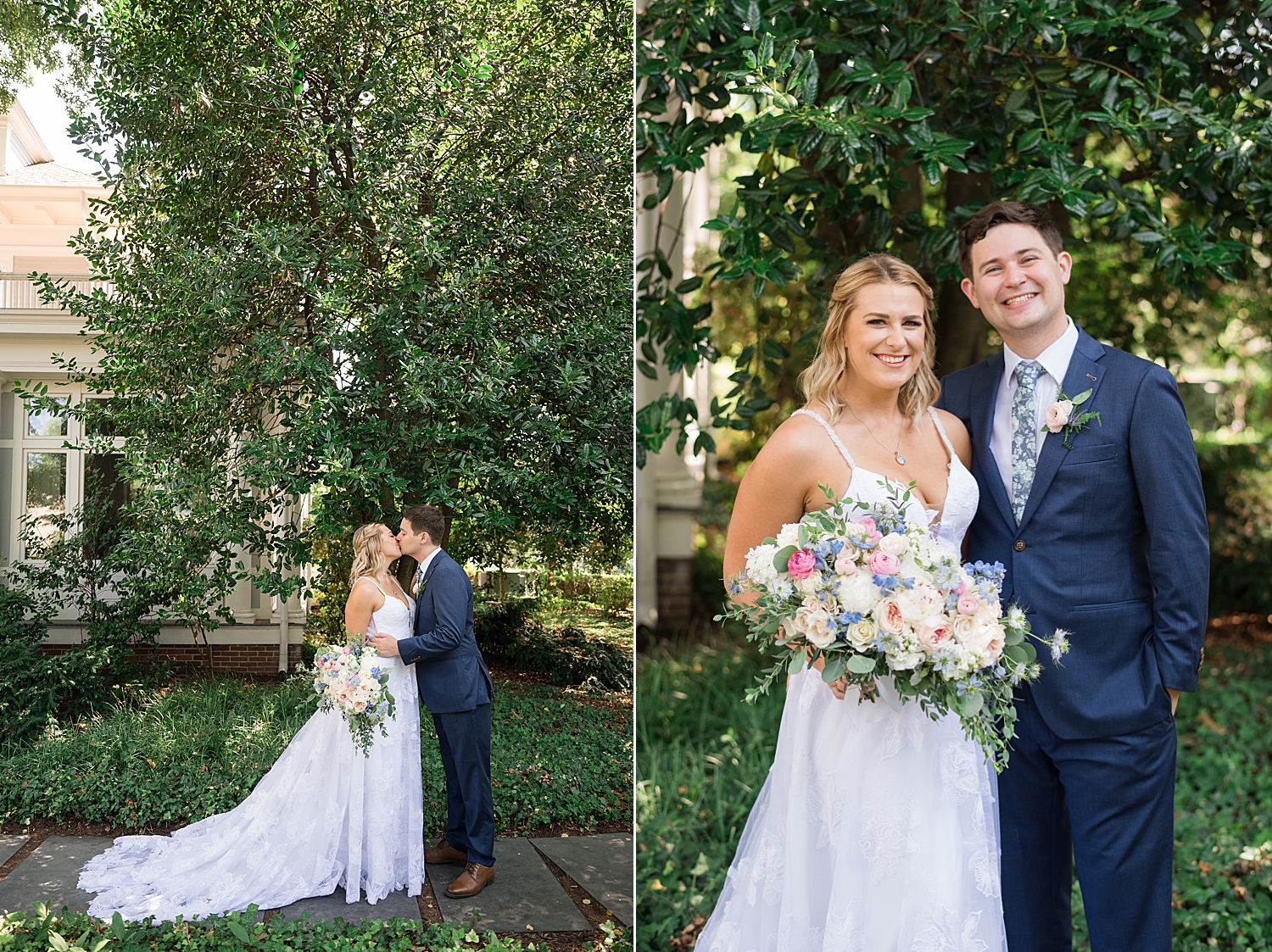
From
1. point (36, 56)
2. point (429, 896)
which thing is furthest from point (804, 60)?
point (429, 896)

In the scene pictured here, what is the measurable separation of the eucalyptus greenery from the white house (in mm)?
1681

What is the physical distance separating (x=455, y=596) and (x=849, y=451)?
1174 mm

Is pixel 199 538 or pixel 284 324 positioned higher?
pixel 284 324

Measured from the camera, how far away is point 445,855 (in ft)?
8.52

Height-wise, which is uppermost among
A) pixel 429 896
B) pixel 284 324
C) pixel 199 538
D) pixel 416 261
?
pixel 416 261

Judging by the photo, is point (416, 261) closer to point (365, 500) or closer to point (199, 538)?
point (365, 500)

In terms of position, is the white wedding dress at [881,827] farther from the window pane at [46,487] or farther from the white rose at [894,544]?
the window pane at [46,487]

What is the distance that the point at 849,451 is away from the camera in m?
2.18

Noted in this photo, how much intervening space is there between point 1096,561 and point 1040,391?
1.48 ft

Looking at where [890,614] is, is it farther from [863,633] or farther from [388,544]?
[388,544]

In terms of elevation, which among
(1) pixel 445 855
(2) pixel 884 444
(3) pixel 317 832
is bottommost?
(1) pixel 445 855

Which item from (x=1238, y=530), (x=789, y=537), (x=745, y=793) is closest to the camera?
(x=789, y=537)

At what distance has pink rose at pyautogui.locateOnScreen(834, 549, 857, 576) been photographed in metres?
1.87

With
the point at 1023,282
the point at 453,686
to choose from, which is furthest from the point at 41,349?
the point at 1023,282
